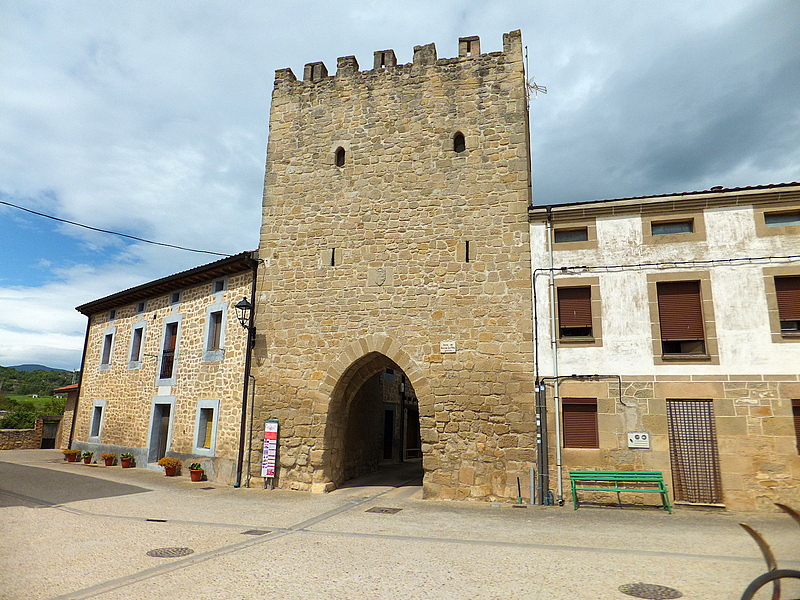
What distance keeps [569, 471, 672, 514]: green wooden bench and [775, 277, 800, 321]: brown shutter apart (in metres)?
3.50

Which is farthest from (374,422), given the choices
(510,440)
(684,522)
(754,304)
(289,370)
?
(754,304)

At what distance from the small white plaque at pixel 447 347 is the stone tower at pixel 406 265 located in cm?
3

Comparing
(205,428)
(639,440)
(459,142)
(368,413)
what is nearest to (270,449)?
(205,428)

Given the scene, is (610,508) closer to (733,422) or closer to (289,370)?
(733,422)

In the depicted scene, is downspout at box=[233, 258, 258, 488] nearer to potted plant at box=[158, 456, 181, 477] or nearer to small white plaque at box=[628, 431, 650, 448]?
potted plant at box=[158, 456, 181, 477]

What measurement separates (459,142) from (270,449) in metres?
7.80

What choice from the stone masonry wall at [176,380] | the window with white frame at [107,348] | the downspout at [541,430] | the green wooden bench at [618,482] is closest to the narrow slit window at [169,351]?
the stone masonry wall at [176,380]

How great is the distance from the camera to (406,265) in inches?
436

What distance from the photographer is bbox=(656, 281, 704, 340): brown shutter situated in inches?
367

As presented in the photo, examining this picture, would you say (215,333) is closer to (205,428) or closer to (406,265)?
(205,428)

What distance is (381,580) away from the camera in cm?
486

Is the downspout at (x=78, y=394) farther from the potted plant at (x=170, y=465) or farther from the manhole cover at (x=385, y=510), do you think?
the manhole cover at (x=385, y=510)

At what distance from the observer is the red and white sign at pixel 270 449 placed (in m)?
10.9

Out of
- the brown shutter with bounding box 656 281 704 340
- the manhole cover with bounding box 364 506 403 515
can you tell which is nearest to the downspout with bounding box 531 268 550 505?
the brown shutter with bounding box 656 281 704 340
